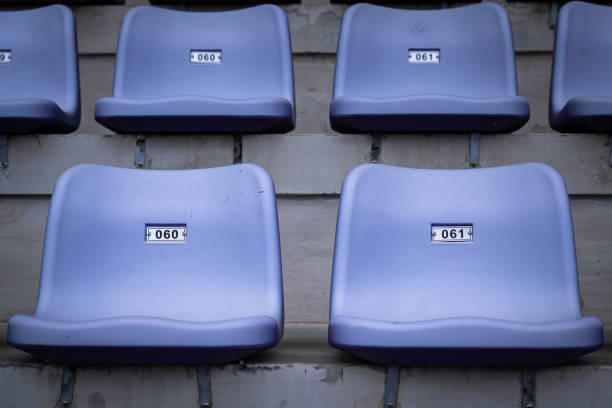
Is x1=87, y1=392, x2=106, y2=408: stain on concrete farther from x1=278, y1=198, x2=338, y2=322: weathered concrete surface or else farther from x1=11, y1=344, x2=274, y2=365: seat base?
x1=278, y1=198, x2=338, y2=322: weathered concrete surface

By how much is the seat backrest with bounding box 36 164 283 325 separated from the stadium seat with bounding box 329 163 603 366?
0.09 meters

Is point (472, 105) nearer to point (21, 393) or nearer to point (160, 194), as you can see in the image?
point (160, 194)

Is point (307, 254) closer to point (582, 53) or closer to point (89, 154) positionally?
point (89, 154)

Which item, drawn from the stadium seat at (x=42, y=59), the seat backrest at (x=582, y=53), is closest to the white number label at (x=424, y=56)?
the seat backrest at (x=582, y=53)

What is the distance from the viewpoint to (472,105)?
792mm

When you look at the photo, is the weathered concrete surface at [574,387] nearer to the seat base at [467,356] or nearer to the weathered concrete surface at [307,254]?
the seat base at [467,356]

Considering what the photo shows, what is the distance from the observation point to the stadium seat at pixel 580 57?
93 centimetres

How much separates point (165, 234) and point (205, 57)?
0.47m

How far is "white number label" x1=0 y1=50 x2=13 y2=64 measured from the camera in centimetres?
103

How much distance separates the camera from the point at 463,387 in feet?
1.88

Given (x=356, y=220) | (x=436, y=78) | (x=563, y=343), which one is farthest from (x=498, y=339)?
(x=436, y=78)

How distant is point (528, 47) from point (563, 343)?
79 cm

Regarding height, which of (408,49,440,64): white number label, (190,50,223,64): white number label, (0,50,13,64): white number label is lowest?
(408,49,440,64): white number label

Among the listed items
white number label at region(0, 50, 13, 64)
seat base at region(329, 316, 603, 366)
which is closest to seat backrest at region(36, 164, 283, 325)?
seat base at region(329, 316, 603, 366)
